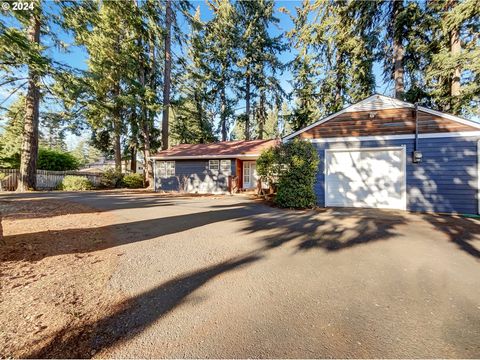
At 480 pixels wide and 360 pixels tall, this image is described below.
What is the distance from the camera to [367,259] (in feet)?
11.8

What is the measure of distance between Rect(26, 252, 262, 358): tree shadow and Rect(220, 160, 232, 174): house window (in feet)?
38.5

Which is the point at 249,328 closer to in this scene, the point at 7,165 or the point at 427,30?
the point at 427,30

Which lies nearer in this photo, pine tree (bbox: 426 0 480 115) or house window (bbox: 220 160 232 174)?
pine tree (bbox: 426 0 480 115)

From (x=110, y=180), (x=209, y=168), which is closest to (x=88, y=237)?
(x=209, y=168)

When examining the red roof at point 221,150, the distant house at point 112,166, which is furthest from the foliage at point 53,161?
the red roof at point 221,150

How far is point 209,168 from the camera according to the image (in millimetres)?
15016

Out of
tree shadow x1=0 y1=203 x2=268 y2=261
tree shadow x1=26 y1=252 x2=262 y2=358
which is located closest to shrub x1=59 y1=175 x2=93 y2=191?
tree shadow x1=0 y1=203 x2=268 y2=261

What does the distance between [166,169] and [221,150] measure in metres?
4.29

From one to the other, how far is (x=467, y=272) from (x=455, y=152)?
6.01m

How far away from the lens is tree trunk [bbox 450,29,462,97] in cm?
1085

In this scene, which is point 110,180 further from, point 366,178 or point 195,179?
point 366,178

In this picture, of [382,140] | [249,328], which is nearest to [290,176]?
[382,140]

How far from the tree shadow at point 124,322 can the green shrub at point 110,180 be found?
17.4 metres

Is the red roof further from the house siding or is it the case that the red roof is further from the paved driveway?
the paved driveway
